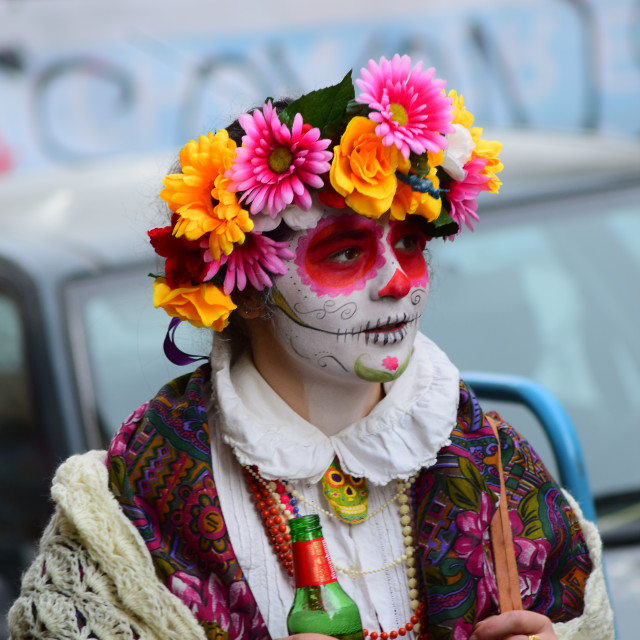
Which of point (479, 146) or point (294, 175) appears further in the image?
point (479, 146)

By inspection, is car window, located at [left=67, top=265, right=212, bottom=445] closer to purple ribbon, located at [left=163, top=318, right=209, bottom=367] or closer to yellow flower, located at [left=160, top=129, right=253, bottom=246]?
purple ribbon, located at [left=163, top=318, right=209, bottom=367]

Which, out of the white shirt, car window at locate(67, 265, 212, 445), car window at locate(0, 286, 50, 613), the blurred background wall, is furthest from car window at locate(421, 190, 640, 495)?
the blurred background wall

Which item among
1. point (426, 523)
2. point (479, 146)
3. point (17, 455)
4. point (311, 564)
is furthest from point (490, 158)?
point (17, 455)

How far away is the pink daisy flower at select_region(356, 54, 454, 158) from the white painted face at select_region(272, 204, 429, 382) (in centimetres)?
17

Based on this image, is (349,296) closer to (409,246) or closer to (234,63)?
(409,246)

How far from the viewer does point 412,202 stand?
2.05 metres

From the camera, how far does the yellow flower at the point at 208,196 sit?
2.00 metres

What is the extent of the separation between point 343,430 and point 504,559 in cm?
37

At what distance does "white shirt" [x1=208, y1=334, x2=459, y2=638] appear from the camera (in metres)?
2.11

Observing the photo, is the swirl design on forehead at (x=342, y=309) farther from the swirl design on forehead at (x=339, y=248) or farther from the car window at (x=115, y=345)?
the car window at (x=115, y=345)

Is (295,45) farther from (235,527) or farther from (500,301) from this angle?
(235,527)

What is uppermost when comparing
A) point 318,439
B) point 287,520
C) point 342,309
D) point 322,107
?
point 322,107

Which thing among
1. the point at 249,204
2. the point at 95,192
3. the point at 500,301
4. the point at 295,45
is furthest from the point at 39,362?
the point at 295,45

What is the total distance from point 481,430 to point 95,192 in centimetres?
265
